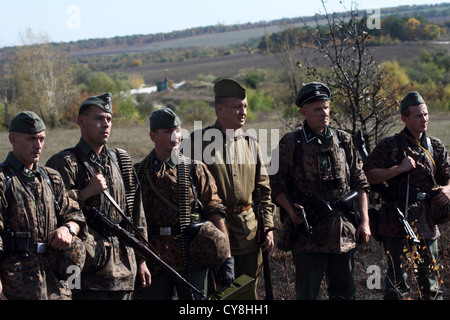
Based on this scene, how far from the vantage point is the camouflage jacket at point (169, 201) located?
4633mm

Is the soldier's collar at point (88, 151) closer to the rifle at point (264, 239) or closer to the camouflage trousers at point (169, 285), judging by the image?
the camouflage trousers at point (169, 285)

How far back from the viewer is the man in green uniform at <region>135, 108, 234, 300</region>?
463cm

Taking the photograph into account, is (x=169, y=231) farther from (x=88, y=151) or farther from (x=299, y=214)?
(x=299, y=214)

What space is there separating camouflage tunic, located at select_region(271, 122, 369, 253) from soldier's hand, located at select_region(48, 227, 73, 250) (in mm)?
2053

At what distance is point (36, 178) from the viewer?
153 inches

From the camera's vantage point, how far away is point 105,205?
4.27m

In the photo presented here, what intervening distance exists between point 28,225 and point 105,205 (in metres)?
0.67

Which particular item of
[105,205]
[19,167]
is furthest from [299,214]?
[19,167]

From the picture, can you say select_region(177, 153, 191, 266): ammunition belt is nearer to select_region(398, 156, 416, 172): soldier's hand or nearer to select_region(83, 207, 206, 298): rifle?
select_region(83, 207, 206, 298): rifle

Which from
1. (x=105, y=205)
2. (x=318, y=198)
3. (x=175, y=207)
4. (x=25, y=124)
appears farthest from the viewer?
(x=318, y=198)

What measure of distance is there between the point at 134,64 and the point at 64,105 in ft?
254
